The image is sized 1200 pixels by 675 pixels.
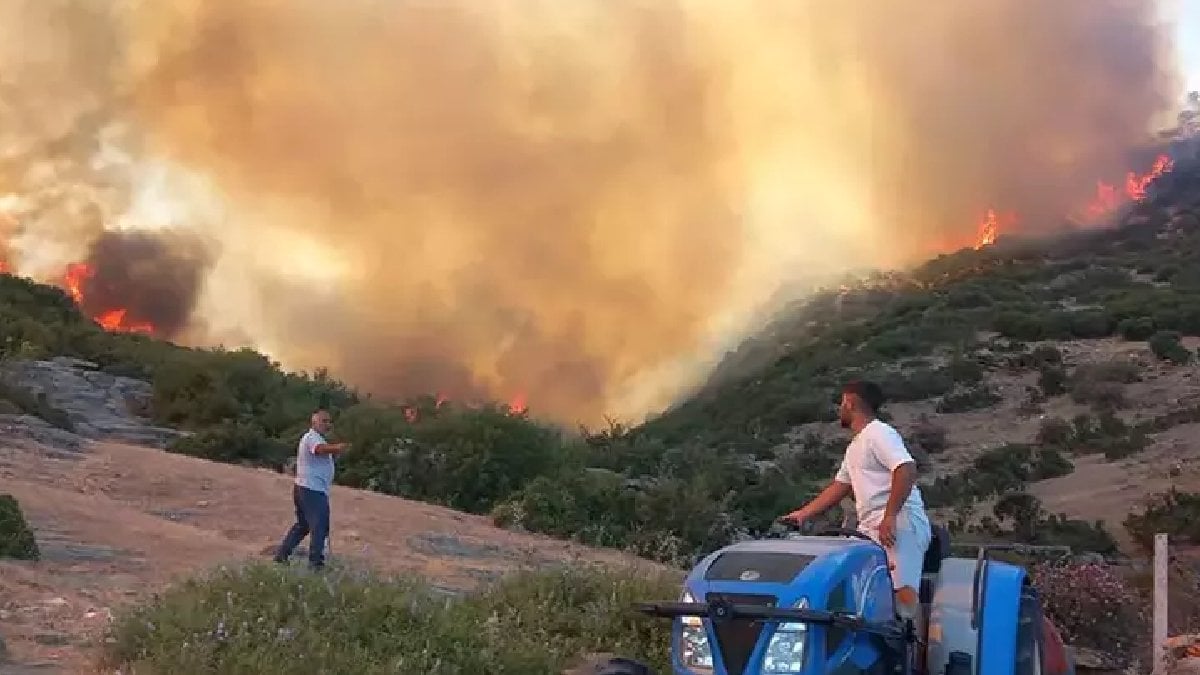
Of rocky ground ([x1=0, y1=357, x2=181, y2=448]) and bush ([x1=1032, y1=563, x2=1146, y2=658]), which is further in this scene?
rocky ground ([x1=0, y1=357, x2=181, y2=448])

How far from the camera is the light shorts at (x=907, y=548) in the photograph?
5.44 m

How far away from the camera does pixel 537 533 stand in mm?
20062

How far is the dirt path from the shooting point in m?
8.95

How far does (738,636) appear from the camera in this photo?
182 inches

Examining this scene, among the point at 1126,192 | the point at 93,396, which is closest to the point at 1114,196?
the point at 1126,192

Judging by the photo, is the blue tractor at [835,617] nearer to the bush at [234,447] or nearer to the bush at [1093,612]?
the bush at [1093,612]

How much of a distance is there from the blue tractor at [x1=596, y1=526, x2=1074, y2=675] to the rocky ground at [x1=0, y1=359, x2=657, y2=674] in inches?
160

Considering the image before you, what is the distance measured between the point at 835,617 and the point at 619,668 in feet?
2.74

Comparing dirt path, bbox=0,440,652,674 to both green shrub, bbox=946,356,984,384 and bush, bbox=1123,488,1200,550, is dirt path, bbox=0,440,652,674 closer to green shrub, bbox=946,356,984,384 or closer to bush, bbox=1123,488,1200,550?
bush, bbox=1123,488,1200,550

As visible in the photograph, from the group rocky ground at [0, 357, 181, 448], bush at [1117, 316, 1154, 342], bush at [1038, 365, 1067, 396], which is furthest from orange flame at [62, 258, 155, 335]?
bush at [1117, 316, 1154, 342]

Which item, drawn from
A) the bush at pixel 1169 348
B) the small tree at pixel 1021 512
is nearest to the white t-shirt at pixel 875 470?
the small tree at pixel 1021 512

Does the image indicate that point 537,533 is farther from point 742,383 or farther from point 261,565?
point 742,383

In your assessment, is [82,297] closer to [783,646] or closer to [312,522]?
[312,522]

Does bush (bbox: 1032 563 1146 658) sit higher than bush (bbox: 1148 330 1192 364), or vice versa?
bush (bbox: 1148 330 1192 364)
